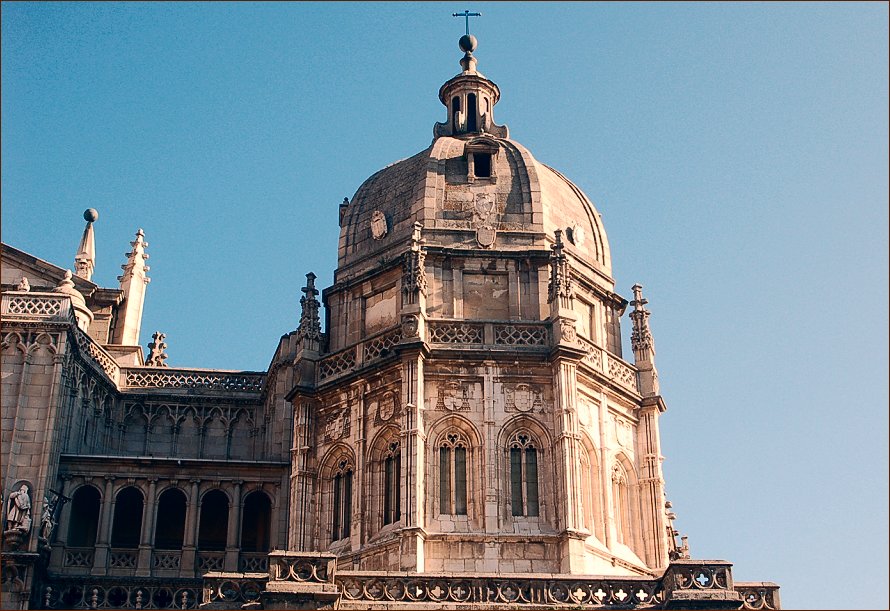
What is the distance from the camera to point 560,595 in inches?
1383

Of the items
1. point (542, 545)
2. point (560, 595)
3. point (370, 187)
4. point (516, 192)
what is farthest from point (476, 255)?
point (560, 595)

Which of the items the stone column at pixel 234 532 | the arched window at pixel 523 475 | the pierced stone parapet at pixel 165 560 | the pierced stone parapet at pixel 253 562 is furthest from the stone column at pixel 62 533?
the arched window at pixel 523 475

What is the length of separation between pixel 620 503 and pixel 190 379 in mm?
16391

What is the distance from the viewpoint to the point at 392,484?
134 feet

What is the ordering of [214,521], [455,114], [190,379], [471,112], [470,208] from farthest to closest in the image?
[471,112] → [455,114] → [190,379] → [470,208] → [214,521]

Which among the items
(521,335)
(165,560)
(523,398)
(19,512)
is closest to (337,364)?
(521,335)

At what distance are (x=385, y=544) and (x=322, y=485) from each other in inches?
166

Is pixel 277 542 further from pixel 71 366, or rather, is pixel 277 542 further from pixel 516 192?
pixel 516 192

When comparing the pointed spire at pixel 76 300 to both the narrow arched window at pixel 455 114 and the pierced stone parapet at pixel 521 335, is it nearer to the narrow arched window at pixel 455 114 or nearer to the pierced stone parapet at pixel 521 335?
the pierced stone parapet at pixel 521 335

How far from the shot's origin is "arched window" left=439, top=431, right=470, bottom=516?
132ft

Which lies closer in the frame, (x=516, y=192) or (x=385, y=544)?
(x=385, y=544)

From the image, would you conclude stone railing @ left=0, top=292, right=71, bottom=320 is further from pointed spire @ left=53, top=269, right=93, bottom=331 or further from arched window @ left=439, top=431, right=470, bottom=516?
arched window @ left=439, top=431, right=470, bottom=516

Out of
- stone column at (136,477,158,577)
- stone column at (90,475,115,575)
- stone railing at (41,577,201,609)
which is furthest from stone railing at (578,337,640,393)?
stone column at (90,475,115,575)

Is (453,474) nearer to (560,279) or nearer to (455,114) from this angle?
(560,279)
